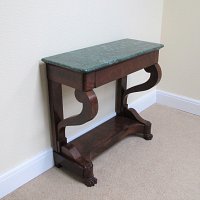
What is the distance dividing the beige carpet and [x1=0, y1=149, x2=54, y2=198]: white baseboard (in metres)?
0.03

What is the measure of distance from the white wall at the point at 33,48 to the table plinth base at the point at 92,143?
160mm

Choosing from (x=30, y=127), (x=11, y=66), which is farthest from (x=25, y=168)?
(x=11, y=66)

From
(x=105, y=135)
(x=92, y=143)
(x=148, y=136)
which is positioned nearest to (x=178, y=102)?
(x=148, y=136)

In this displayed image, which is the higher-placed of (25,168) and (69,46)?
(69,46)

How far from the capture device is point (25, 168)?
5.06 feet

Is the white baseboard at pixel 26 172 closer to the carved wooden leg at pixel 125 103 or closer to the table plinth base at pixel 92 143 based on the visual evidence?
the table plinth base at pixel 92 143

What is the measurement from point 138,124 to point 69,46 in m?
0.77

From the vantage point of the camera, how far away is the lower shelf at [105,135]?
1.67 metres

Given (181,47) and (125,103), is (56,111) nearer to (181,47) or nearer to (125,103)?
(125,103)

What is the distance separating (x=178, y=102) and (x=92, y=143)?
41.3 inches

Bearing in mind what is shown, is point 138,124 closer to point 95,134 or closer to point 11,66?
point 95,134

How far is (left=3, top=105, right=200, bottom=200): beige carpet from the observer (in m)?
1.49

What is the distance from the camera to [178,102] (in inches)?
94.8

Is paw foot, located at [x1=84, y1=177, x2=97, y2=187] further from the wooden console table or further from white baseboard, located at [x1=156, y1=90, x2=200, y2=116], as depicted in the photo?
white baseboard, located at [x1=156, y1=90, x2=200, y2=116]
